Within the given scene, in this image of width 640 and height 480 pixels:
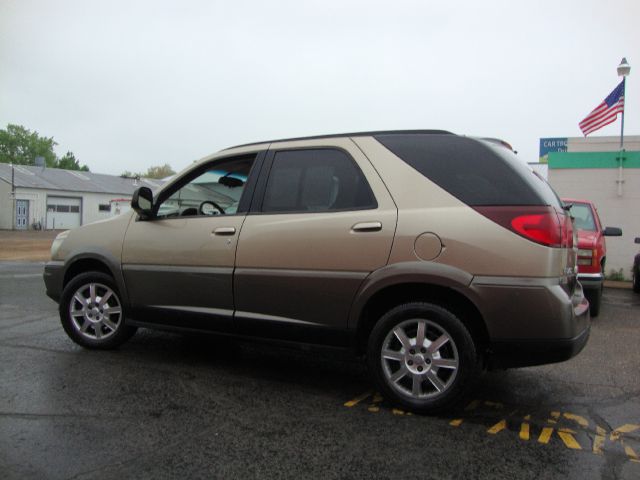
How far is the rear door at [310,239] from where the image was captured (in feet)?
11.9

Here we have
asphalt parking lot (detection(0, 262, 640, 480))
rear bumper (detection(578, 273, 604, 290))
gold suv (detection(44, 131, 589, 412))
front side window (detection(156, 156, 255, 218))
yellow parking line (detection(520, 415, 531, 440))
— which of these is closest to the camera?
asphalt parking lot (detection(0, 262, 640, 480))

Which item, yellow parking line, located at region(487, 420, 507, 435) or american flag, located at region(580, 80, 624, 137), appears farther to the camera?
american flag, located at region(580, 80, 624, 137)

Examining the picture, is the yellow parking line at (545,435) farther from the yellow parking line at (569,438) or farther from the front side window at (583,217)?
the front side window at (583,217)

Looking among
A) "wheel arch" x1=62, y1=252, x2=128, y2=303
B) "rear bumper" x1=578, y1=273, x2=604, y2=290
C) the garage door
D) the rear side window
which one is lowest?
"rear bumper" x1=578, y1=273, x2=604, y2=290

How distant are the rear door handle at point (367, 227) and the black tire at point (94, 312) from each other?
2.48 m

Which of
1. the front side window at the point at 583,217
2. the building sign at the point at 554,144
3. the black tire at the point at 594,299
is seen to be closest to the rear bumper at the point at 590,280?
the black tire at the point at 594,299

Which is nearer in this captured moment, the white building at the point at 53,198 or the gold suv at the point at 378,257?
the gold suv at the point at 378,257

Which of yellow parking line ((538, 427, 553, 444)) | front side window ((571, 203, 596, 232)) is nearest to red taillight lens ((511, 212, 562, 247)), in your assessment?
yellow parking line ((538, 427, 553, 444))

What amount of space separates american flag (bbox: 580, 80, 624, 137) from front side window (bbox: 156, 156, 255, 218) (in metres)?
14.0

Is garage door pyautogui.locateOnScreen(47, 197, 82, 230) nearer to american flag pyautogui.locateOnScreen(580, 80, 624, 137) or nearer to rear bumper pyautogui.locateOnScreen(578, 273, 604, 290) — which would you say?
american flag pyautogui.locateOnScreen(580, 80, 624, 137)

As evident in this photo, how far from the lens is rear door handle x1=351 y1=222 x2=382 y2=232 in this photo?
140 inches

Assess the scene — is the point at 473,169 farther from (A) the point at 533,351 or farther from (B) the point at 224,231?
(B) the point at 224,231

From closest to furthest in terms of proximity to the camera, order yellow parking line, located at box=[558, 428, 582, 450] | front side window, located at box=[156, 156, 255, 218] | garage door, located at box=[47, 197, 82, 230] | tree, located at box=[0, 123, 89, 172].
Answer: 1. yellow parking line, located at box=[558, 428, 582, 450]
2. front side window, located at box=[156, 156, 255, 218]
3. garage door, located at box=[47, 197, 82, 230]
4. tree, located at box=[0, 123, 89, 172]

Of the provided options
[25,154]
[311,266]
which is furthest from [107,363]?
[25,154]
